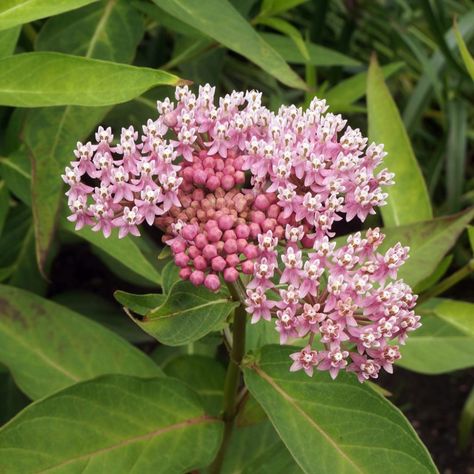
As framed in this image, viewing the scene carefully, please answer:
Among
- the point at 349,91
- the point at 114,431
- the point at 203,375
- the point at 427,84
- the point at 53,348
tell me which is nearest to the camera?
the point at 114,431

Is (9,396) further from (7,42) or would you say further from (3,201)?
(7,42)

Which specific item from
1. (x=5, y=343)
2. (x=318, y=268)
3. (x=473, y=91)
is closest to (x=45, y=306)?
(x=5, y=343)

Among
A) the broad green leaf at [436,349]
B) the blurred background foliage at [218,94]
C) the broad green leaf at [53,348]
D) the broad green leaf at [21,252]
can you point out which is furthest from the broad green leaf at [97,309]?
the broad green leaf at [436,349]

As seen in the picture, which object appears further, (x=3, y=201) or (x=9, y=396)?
(x=9, y=396)

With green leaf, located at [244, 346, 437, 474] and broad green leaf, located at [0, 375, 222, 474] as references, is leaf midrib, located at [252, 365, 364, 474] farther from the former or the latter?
broad green leaf, located at [0, 375, 222, 474]

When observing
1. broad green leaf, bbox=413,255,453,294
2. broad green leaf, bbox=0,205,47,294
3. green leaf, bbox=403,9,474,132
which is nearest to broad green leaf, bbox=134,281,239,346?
broad green leaf, bbox=413,255,453,294

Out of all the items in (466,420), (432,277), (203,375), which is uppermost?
(432,277)

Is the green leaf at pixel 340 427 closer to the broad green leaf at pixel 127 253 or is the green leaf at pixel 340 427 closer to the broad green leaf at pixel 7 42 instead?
the broad green leaf at pixel 127 253

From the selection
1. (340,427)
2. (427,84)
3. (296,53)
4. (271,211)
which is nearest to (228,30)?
(271,211)
